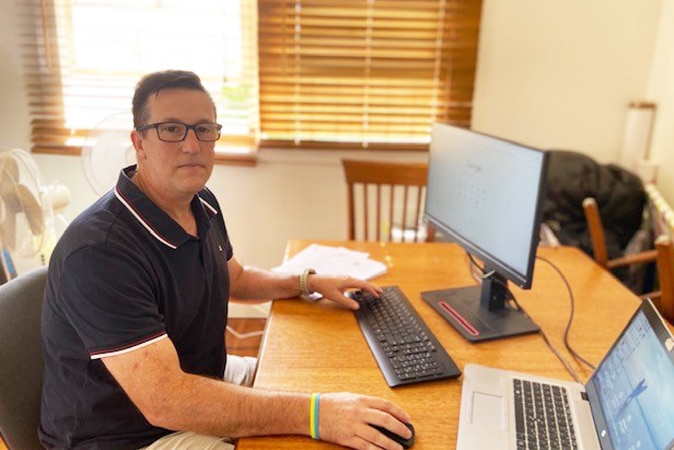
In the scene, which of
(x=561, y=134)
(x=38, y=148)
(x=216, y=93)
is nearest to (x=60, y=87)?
(x=38, y=148)

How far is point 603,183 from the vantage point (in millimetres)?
2645

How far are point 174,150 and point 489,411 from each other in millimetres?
847

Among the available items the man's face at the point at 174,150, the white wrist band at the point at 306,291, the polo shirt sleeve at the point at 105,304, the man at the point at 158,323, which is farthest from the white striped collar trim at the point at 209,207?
the polo shirt sleeve at the point at 105,304

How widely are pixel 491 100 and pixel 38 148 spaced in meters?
2.34

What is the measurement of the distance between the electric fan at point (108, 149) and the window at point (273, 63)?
75 centimetres

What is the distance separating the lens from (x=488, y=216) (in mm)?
1352

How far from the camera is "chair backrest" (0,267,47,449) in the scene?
1.11 metres

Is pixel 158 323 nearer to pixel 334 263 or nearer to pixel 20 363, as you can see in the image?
pixel 20 363

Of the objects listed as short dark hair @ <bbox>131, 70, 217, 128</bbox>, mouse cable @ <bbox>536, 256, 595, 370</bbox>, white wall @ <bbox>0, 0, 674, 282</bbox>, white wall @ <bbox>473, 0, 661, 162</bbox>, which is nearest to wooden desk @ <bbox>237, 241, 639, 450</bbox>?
mouse cable @ <bbox>536, 256, 595, 370</bbox>

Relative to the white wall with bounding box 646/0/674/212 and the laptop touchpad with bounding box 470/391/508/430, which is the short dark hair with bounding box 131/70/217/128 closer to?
the laptop touchpad with bounding box 470/391/508/430

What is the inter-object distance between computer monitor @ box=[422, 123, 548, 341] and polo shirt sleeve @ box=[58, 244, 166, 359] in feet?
2.47

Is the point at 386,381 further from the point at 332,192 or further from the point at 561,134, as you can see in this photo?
the point at 561,134

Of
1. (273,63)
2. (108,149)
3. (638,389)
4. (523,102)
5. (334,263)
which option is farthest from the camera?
(523,102)

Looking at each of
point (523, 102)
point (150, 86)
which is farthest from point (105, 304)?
point (523, 102)
